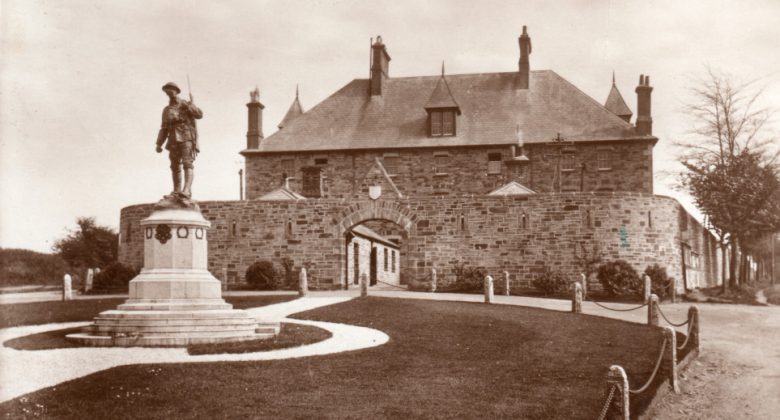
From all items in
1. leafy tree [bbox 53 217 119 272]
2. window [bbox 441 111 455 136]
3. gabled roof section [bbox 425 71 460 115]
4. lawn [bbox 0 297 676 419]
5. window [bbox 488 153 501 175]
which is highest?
gabled roof section [bbox 425 71 460 115]

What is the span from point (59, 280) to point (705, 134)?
3080 cm

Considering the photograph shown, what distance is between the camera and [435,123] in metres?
38.5

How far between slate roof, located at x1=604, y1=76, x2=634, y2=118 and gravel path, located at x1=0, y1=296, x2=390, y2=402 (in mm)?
31950

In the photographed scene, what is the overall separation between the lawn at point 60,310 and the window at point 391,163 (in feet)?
54.6

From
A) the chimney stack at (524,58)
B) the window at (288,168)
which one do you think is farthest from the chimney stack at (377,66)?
the chimney stack at (524,58)

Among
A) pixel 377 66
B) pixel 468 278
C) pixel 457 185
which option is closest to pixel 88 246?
pixel 377 66

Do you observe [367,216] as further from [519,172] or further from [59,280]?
[59,280]

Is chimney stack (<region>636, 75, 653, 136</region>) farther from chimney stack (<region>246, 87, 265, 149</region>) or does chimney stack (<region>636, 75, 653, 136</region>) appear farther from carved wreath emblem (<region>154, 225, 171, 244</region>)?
carved wreath emblem (<region>154, 225, 171, 244</region>)

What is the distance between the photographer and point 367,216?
28.6m

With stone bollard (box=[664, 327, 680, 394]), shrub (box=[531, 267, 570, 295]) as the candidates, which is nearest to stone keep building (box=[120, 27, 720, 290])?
shrub (box=[531, 267, 570, 295])

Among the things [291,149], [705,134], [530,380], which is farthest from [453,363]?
[291,149]

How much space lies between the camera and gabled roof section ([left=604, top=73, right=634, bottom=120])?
42125mm

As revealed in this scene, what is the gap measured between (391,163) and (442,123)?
10.9 ft

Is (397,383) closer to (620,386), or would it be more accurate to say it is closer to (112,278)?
(620,386)
